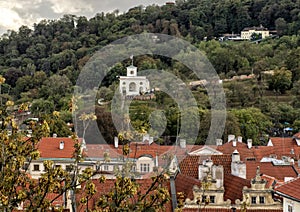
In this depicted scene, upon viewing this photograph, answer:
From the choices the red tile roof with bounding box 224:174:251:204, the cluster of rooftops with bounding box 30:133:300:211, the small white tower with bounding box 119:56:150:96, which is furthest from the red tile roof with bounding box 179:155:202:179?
the small white tower with bounding box 119:56:150:96

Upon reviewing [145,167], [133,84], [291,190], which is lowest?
[145,167]

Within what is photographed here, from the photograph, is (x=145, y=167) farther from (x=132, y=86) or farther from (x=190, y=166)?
(x=132, y=86)

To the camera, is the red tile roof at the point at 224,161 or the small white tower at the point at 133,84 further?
the small white tower at the point at 133,84

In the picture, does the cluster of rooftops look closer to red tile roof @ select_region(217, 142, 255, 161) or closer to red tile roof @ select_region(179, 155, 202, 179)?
red tile roof @ select_region(179, 155, 202, 179)

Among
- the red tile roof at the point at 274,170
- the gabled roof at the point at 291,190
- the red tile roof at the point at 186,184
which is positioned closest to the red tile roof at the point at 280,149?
the red tile roof at the point at 274,170

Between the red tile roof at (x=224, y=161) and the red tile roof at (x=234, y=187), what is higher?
the red tile roof at (x=224, y=161)

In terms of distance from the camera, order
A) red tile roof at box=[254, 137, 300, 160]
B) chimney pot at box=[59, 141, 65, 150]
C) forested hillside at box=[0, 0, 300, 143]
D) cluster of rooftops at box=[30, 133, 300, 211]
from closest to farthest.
A: cluster of rooftops at box=[30, 133, 300, 211]
red tile roof at box=[254, 137, 300, 160]
chimney pot at box=[59, 141, 65, 150]
forested hillside at box=[0, 0, 300, 143]

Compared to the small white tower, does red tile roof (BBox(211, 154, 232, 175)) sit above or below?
below

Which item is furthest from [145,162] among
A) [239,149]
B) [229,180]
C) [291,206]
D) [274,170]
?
[291,206]

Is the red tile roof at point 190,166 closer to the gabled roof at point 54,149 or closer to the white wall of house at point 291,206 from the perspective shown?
the white wall of house at point 291,206

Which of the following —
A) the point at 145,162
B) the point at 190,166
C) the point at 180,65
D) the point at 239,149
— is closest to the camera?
the point at 190,166
